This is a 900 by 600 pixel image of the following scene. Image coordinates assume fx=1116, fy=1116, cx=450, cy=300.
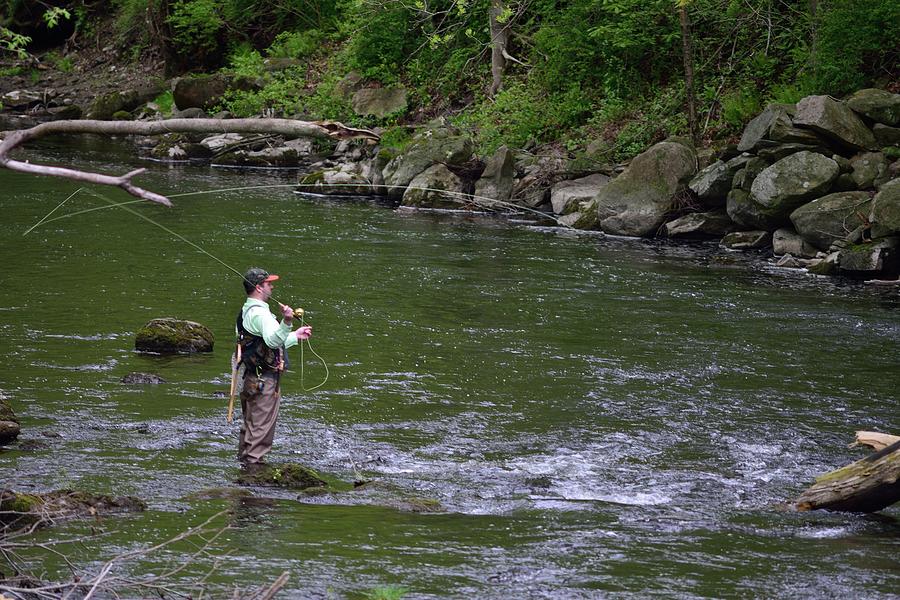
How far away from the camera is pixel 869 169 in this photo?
17.6 meters

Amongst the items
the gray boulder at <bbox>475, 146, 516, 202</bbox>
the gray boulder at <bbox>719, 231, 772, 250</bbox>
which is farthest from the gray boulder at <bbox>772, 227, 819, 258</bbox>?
the gray boulder at <bbox>475, 146, 516, 202</bbox>

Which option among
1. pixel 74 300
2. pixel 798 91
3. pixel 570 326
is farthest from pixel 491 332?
pixel 798 91

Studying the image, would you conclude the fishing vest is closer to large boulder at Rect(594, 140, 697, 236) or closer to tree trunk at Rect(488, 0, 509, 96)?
large boulder at Rect(594, 140, 697, 236)

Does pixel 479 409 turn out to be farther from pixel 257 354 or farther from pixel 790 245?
pixel 790 245

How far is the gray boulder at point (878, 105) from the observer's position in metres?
18.2

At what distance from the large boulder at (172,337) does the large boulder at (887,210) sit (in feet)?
31.9

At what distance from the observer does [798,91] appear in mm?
20500

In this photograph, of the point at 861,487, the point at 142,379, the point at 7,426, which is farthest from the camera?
the point at 142,379

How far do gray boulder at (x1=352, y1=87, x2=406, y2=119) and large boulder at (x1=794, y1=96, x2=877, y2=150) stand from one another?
1374 centimetres

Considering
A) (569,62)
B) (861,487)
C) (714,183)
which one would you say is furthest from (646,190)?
(861,487)

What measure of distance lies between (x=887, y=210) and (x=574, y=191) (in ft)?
23.3

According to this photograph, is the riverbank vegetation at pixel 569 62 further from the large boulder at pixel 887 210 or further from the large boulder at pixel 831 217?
the large boulder at pixel 887 210

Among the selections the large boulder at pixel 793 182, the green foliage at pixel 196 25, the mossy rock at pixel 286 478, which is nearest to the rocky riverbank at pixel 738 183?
the large boulder at pixel 793 182

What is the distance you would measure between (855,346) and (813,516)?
5838 millimetres
